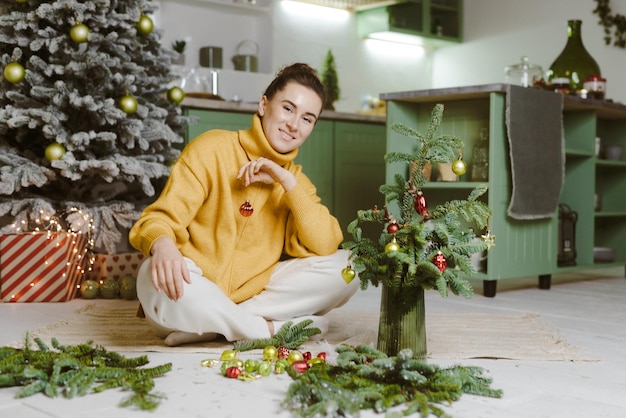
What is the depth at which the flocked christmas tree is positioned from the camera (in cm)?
316

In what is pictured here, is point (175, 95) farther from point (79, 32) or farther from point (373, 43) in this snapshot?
point (373, 43)

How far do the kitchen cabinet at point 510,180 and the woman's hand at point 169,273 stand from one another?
1.31 m

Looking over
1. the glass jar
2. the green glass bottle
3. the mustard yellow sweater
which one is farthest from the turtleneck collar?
the glass jar

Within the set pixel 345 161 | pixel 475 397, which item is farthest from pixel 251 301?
pixel 345 161

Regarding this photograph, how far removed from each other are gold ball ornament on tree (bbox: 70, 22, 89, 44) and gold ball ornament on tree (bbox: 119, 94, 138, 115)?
28 cm

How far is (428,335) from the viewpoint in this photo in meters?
2.40

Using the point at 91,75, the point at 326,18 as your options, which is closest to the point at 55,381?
the point at 91,75

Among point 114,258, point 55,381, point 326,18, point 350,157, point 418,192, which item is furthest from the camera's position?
point 326,18

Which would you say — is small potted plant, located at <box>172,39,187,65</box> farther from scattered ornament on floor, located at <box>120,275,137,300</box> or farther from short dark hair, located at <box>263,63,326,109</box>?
short dark hair, located at <box>263,63,326,109</box>

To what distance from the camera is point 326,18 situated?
559 centimetres

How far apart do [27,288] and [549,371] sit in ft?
6.81

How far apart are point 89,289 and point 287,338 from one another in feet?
4.48

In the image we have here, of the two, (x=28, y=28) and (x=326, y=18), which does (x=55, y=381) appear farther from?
(x=326, y=18)

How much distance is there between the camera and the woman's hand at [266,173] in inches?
82.1
